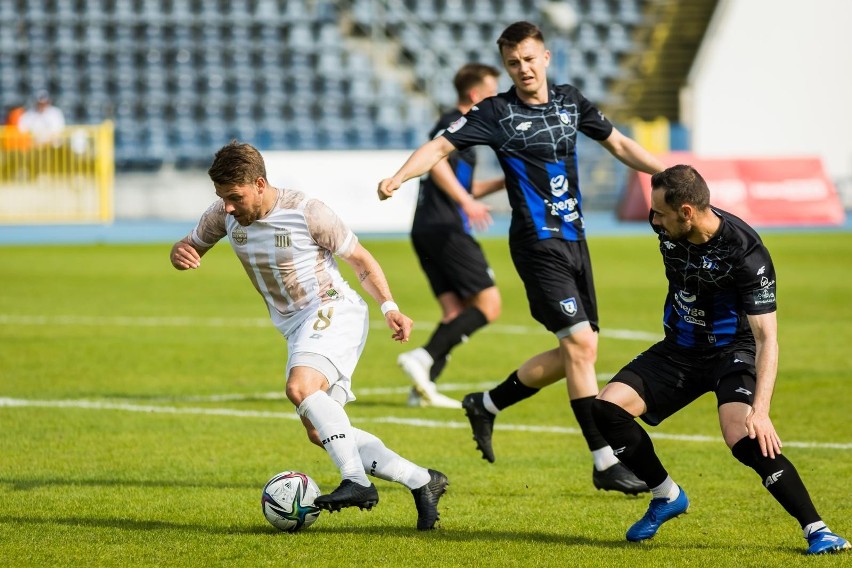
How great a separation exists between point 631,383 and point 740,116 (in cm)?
2981

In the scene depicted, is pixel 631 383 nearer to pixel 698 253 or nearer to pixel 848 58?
pixel 698 253

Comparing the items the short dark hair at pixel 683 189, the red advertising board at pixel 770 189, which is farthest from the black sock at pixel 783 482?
the red advertising board at pixel 770 189

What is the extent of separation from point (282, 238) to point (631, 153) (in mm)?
2158

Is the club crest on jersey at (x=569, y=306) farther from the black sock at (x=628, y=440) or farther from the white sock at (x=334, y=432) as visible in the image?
the white sock at (x=334, y=432)

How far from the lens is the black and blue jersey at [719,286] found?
5250 mm

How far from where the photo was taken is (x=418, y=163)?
21.4ft

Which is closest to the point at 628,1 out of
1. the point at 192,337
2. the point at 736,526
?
the point at 192,337

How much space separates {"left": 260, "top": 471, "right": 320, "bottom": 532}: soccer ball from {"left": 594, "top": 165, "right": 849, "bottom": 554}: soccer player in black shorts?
50.1 inches

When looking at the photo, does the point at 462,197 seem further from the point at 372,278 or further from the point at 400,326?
the point at 400,326

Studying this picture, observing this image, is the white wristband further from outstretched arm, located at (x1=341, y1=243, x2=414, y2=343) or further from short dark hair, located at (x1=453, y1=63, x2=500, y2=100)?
short dark hair, located at (x1=453, y1=63, x2=500, y2=100)

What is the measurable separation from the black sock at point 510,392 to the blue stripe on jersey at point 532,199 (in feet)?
2.79

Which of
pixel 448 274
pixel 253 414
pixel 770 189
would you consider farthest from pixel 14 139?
pixel 253 414

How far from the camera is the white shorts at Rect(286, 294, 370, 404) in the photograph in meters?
5.64

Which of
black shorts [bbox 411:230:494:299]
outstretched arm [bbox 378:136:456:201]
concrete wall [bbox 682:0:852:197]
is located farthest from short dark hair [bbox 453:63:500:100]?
concrete wall [bbox 682:0:852:197]
